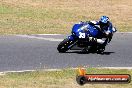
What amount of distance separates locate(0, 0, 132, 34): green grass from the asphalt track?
2.36 m

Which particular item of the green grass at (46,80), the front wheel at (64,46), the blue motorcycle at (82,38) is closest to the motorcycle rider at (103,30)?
the blue motorcycle at (82,38)

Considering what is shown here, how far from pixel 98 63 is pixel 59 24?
9.61 meters

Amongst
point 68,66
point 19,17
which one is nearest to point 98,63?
point 68,66

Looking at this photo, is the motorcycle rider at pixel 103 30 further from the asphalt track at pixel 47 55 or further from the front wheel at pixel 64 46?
the front wheel at pixel 64 46

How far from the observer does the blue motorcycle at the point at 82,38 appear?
58.1 ft

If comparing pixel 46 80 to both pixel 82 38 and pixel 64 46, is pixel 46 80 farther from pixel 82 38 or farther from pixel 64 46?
pixel 82 38

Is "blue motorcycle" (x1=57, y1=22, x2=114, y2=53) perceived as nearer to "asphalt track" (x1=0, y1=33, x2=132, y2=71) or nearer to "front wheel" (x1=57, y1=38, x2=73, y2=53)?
"front wheel" (x1=57, y1=38, x2=73, y2=53)

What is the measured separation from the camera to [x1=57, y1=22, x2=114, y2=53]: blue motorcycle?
58.1ft

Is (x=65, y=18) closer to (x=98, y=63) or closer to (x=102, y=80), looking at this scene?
(x=98, y=63)

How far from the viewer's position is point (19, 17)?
87.7 ft

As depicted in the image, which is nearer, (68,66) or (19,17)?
(68,66)

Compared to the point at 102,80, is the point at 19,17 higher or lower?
lower

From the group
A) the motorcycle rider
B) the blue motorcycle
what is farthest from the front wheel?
the motorcycle rider

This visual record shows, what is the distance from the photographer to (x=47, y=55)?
17.0 metres
